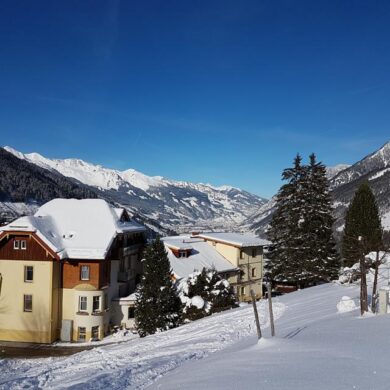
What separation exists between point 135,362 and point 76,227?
24527 mm

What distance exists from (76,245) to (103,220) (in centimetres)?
410

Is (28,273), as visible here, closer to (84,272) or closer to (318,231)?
(84,272)

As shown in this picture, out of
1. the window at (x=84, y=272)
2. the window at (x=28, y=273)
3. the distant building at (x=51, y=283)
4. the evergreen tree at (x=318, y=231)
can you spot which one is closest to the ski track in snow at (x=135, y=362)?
the distant building at (x=51, y=283)

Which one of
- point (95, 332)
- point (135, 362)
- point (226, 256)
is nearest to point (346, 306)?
point (135, 362)

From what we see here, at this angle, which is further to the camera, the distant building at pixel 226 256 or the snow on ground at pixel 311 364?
the distant building at pixel 226 256

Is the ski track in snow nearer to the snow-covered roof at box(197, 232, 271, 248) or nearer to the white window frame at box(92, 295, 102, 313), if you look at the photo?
the white window frame at box(92, 295, 102, 313)

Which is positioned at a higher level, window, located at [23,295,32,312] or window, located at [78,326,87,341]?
window, located at [23,295,32,312]

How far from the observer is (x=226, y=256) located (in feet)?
183

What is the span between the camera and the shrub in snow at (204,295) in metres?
35.5

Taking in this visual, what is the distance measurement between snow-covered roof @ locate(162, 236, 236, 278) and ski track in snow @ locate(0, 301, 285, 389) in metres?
19.7

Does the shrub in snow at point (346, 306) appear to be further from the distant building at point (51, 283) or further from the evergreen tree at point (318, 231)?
the distant building at point (51, 283)

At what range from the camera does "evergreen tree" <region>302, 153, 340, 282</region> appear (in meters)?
41.9

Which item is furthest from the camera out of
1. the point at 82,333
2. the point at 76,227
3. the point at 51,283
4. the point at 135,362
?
the point at 76,227

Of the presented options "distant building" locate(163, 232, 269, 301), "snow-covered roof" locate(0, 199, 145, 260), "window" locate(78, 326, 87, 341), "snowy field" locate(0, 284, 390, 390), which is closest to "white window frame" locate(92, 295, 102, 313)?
"window" locate(78, 326, 87, 341)
